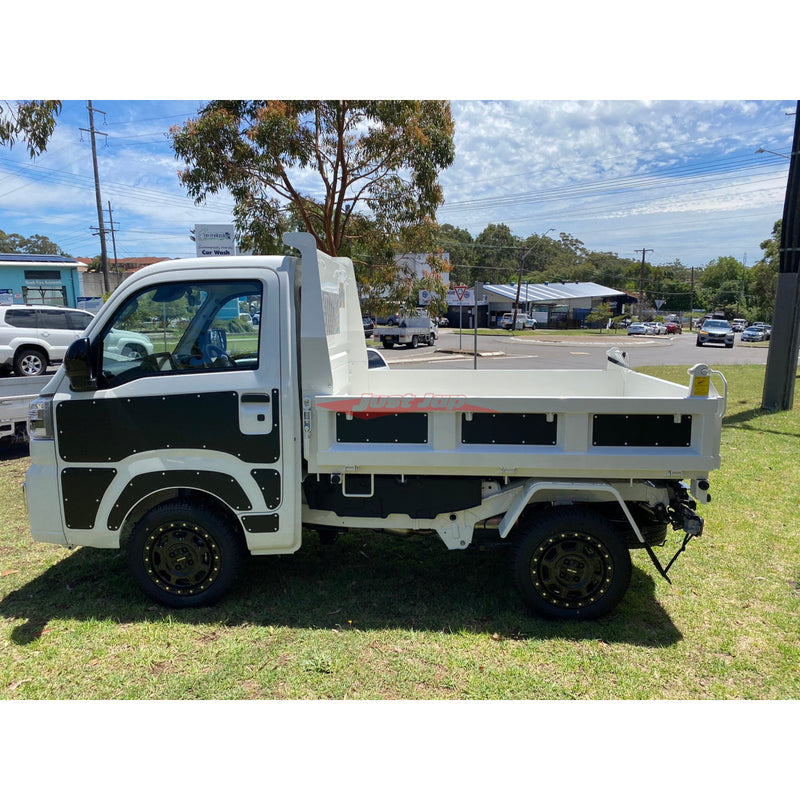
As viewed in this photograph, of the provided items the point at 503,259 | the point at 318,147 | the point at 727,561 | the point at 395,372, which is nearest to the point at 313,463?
the point at 395,372

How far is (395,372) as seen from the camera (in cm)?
545

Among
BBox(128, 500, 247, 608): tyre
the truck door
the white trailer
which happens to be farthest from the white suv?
BBox(128, 500, 247, 608): tyre

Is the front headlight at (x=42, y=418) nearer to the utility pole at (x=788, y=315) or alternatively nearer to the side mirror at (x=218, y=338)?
the side mirror at (x=218, y=338)

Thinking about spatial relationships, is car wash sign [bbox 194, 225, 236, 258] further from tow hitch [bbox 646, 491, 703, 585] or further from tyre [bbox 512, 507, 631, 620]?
A: tow hitch [bbox 646, 491, 703, 585]

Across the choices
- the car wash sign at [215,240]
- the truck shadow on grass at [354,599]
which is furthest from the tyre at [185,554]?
the car wash sign at [215,240]

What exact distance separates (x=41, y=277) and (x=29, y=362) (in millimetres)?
27290

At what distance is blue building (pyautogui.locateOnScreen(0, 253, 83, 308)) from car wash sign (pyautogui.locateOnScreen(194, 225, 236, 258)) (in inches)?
1145

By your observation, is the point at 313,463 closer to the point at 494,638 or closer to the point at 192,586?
the point at 192,586

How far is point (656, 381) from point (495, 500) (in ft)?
5.55

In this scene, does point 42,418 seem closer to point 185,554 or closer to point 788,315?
point 185,554

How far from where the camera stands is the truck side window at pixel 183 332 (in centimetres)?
373

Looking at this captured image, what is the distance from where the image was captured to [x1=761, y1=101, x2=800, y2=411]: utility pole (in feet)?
37.0

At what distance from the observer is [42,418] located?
148 inches

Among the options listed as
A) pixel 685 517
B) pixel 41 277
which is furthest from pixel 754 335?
pixel 41 277
